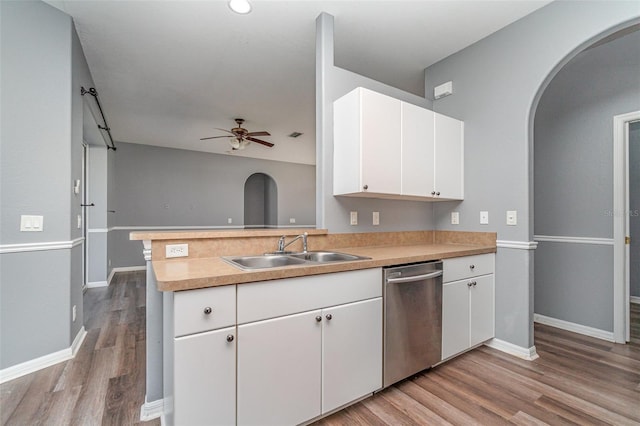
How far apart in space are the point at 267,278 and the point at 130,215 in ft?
19.9

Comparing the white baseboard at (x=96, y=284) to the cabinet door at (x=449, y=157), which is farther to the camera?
the white baseboard at (x=96, y=284)

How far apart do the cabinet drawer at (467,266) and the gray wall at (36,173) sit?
9.62ft

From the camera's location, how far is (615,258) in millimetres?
2635

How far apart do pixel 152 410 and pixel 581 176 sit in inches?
155

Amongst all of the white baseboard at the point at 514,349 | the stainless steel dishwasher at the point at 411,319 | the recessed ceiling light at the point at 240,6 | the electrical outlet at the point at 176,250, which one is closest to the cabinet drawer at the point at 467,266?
the stainless steel dishwasher at the point at 411,319

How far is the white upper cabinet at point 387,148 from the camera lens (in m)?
2.15

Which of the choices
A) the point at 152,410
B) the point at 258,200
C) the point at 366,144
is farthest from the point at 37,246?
the point at 258,200

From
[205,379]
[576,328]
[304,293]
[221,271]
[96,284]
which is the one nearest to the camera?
[205,379]

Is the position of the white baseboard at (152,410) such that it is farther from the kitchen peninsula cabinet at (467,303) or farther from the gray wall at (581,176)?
the gray wall at (581,176)

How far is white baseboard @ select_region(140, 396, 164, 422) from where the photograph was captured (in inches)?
65.6

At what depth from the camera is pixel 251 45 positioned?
2805 mm

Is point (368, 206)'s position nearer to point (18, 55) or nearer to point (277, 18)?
point (277, 18)

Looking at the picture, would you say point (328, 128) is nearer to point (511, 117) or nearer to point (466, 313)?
point (511, 117)

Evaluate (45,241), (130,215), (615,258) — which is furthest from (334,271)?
(130,215)
